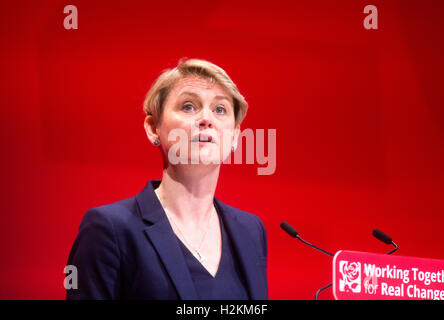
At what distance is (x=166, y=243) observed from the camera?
1680mm

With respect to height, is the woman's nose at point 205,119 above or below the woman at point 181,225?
above

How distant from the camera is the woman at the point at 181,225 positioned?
1.61 meters

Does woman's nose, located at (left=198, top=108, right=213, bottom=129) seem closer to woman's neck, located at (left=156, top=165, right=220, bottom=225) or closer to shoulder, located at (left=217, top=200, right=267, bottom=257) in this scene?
woman's neck, located at (left=156, top=165, right=220, bottom=225)

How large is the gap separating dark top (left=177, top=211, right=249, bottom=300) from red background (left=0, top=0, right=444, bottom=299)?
0.86m

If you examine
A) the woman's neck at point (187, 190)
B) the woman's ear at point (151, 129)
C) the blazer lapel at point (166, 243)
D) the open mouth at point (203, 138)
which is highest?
the woman's ear at point (151, 129)

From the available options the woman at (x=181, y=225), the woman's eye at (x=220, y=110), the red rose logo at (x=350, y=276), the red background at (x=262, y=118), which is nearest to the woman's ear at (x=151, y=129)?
the woman at (x=181, y=225)

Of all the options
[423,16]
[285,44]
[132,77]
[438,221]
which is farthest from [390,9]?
[132,77]

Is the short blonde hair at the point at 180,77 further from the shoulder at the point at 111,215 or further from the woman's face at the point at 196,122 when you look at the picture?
the shoulder at the point at 111,215

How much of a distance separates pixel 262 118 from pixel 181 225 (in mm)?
1071

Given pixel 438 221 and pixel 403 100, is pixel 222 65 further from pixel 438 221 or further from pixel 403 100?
pixel 438 221

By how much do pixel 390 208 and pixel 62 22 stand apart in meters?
1.98

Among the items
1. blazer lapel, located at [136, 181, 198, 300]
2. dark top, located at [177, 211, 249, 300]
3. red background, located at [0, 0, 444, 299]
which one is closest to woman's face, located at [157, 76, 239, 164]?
blazer lapel, located at [136, 181, 198, 300]

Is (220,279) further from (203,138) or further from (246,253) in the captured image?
(203,138)

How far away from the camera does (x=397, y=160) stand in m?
2.84
